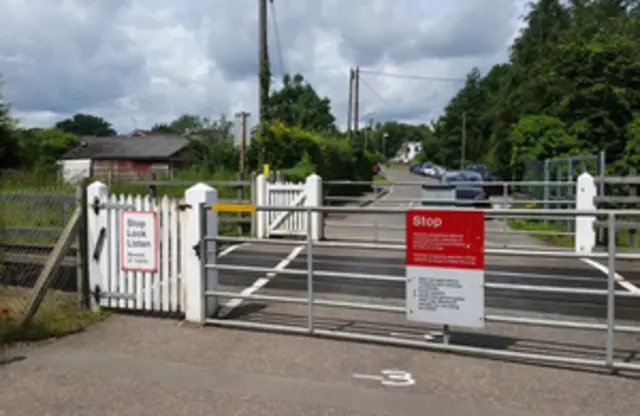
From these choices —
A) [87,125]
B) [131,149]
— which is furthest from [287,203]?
[87,125]

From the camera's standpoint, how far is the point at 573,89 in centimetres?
3194

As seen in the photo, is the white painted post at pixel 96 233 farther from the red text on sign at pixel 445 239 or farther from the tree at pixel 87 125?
the tree at pixel 87 125

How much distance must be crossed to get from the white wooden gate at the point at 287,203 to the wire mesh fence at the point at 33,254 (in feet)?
Answer: 21.0

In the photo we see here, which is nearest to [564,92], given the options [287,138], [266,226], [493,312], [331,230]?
[287,138]

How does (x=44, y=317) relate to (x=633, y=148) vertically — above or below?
below

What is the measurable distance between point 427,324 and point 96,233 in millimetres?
4107

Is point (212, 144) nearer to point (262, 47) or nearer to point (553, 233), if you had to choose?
point (262, 47)

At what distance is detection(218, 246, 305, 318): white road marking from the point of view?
797cm

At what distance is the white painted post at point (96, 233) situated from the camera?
8.14m

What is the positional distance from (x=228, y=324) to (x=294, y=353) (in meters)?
1.24

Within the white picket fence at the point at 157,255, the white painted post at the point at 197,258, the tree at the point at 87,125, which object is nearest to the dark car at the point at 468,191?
the white painted post at the point at 197,258

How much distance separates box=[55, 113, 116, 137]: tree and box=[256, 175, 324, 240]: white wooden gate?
428ft

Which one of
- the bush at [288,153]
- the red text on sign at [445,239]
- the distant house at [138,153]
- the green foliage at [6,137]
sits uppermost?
the distant house at [138,153]

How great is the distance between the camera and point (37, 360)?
649cm
